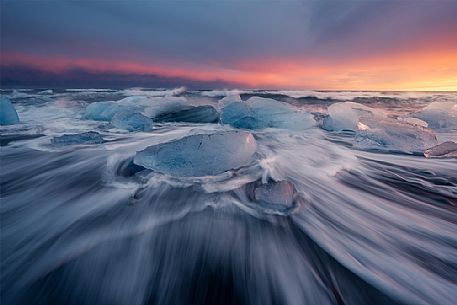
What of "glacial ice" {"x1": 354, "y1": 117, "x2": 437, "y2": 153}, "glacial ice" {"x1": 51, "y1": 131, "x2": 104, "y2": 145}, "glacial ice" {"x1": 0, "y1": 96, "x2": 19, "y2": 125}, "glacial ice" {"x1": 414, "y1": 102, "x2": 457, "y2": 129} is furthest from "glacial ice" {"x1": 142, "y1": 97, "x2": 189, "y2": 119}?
"glacial ice" {"x1": 414, "y1": 102, "x2": 457, "y2": 129}

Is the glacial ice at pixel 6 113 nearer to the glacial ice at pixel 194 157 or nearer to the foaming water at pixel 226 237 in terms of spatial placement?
the foaming water at pixel 226 237

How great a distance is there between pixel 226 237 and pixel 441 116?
6.89 metres

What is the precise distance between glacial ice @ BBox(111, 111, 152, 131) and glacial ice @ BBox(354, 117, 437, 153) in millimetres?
4445

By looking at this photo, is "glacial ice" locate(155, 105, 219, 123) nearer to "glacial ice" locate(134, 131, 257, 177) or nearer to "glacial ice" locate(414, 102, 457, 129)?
"glacial ice" locate(134, 131, 257, 177)

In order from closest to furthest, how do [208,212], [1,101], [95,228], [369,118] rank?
[95,228]
[208,212]
[369,118]
[1,101]

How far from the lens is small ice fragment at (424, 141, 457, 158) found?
3.61m

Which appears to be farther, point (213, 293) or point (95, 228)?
point (95, 228)

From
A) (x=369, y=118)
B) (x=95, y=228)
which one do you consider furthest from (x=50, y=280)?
(x=369, y=118)

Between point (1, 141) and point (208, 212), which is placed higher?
point (208, 212)

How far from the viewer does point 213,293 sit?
127cm

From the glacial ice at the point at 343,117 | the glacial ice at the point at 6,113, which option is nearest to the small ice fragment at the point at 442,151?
the glacial ice at the point at 343,117

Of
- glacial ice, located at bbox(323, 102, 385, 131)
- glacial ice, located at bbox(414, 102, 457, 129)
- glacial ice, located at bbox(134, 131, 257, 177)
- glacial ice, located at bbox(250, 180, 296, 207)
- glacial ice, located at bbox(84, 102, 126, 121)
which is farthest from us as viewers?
glacial ice, located at bbox(84, 102, 126, 121)

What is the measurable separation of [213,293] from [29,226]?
1.61 metres

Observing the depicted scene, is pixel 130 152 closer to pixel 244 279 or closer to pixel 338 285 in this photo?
pixel 244 279
